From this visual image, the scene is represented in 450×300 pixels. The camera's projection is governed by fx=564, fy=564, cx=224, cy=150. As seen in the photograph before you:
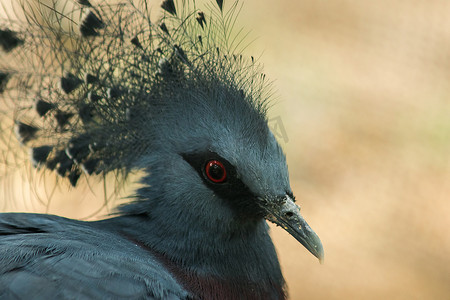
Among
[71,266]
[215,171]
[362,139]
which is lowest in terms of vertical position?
[71,266]

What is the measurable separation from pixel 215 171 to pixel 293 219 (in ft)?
1.16

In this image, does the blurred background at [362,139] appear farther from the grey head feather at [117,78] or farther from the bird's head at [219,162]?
the bird's head at [219,162]

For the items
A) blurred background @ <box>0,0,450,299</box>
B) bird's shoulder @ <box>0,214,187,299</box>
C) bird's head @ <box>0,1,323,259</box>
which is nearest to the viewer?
bird's shoulder @ <box>0,214,187,299</box>

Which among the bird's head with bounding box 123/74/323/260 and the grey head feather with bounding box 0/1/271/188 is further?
the grey head feather with bounding box 0/1/271/188

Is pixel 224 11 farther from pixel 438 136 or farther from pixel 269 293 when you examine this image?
pixel 438 136

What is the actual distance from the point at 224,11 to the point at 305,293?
284 centimetres

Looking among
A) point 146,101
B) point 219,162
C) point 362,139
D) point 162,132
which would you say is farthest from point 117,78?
point 362,139

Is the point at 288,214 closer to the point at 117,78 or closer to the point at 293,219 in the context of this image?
the point at 293,219

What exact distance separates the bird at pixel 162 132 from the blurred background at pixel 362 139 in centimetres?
235

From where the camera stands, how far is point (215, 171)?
7.27ft

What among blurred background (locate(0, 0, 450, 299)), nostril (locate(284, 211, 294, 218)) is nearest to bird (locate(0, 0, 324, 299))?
nostril (locate(284, 211, 294, 218))

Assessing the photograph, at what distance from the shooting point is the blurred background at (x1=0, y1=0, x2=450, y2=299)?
4711 mm

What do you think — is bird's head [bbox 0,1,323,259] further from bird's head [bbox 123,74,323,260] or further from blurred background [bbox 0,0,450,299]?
blurred background [bbox 0,0,450,299]

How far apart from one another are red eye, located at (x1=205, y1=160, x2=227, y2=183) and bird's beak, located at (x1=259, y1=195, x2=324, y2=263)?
18 centimetres
